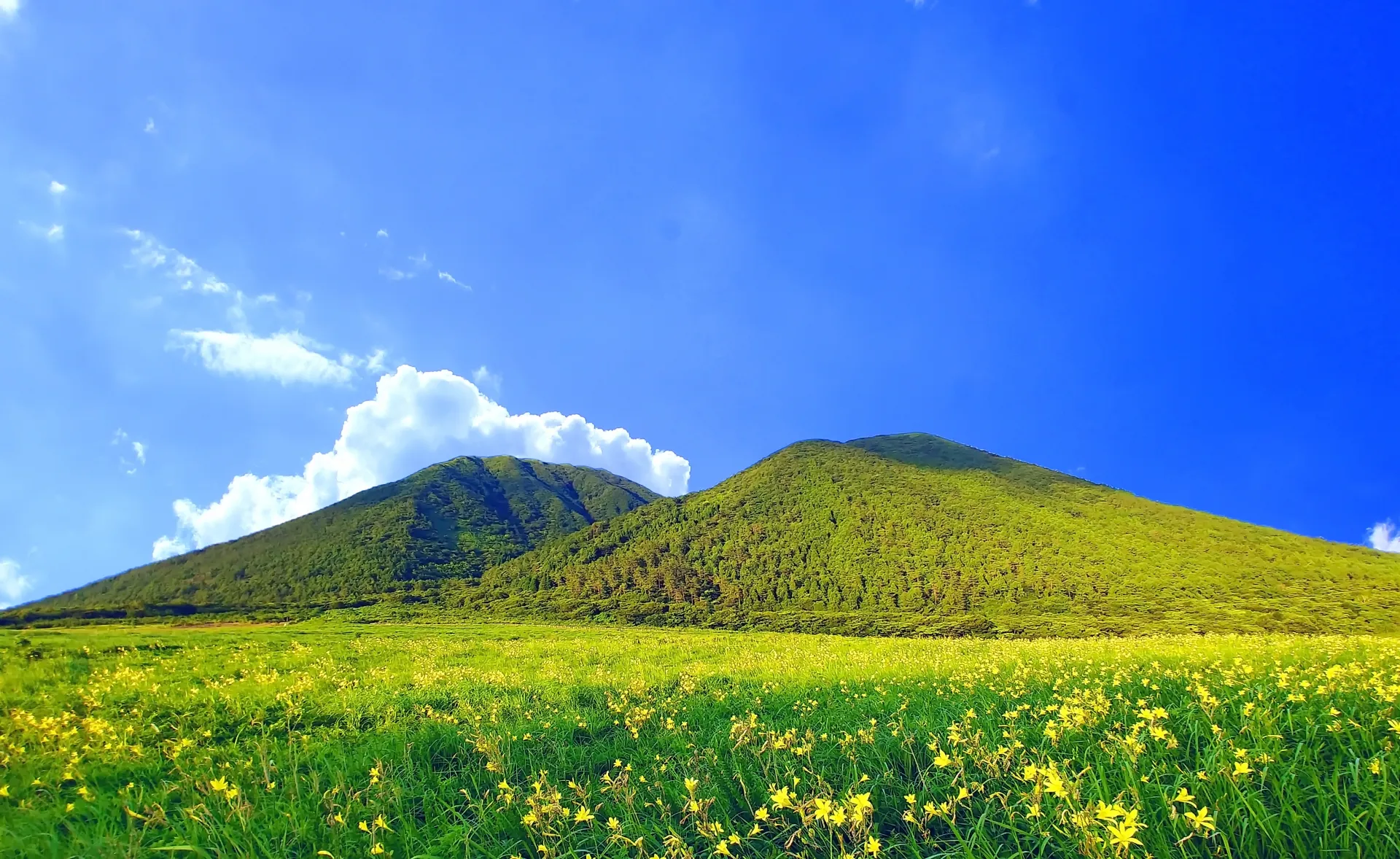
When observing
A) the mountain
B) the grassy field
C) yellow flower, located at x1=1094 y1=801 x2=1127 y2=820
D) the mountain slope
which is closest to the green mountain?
the mountain slope

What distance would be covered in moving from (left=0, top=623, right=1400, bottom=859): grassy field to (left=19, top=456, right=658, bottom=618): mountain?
78944mm

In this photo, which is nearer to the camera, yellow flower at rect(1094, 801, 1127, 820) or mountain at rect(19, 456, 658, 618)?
yellow flower at rect(1094, 801, 1127, 820)

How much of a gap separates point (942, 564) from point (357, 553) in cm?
8753

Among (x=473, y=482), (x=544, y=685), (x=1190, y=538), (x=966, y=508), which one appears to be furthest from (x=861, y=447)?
(x=544, y=685)

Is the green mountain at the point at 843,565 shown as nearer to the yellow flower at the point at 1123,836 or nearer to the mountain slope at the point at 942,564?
the mountain slope at the point at 942,564

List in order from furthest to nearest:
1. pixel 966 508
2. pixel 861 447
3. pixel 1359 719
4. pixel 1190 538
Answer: pixel 861 447
pixel 966 508
pixel 1190 538
pixel 1359 719

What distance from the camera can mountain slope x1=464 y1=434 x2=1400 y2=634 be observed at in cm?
6025

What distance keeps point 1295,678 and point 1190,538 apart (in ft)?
302

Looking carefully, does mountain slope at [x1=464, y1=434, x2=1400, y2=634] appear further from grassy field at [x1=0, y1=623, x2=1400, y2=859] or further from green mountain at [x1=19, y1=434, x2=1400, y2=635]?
grassy field at [x1=0, y1=623, x2=1400, y2=859]

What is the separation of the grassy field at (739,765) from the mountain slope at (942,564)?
53.6 meters

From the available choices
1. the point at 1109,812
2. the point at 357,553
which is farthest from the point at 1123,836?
the point at 357,553

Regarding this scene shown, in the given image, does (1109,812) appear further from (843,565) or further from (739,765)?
(843,565)

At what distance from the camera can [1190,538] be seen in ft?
250

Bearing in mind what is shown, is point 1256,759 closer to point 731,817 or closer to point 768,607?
point 731,817
